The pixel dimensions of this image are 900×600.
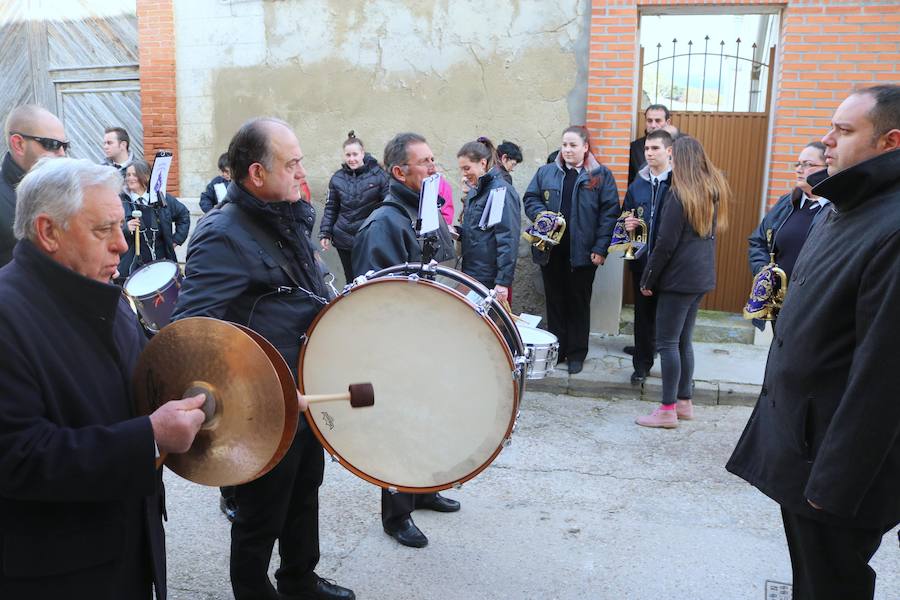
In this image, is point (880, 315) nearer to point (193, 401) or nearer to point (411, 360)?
point (411, 360)

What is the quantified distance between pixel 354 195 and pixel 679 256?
11.6 ft

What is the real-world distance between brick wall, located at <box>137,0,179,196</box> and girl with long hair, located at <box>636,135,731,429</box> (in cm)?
618

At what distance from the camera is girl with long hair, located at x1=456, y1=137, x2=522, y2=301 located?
6320mm

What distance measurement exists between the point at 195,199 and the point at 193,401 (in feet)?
25.9

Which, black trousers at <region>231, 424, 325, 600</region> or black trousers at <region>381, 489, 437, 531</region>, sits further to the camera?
black trousers at <region>381, 489, 437, 531</region>

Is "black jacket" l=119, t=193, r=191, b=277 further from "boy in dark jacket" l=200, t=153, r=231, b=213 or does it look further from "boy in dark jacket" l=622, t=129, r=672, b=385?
"boy in dark jacket" l=622, t=129, r=672, b=385

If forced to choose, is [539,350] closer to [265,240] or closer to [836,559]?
[265,240]

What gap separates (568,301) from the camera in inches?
279

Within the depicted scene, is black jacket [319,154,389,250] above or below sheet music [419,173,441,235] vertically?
below

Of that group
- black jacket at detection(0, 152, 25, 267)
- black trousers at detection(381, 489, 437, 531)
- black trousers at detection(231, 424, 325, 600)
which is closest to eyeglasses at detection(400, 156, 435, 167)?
black trousers at detection(231, 424, 325, 600)

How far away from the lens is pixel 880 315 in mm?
2137

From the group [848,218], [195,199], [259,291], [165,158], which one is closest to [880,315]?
[848,218]

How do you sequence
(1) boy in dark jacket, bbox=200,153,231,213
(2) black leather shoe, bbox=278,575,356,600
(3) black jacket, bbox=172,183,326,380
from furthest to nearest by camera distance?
(1) boy in dark jacket, bbox=200,153,231,213 → (2) black leather shoe, bbox=278,575,356,600 → (3) black jacket, bbox=172,183,326,380

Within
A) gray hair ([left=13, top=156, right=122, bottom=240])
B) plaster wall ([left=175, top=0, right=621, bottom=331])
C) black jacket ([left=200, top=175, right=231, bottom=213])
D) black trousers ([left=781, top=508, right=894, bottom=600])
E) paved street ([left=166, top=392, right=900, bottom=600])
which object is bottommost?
paved street ([left=166, top=392, right=900, bottom=600])
